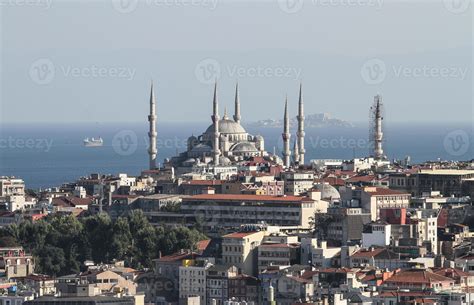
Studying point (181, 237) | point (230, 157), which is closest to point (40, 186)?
point (230, 157)

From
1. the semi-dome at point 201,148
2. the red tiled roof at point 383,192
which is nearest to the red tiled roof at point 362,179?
the red tiled roof at point 383,192

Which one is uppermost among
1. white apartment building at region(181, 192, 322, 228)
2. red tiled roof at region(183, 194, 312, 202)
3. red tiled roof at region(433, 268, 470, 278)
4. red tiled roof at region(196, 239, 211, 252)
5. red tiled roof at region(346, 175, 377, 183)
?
red tiled roof at region(346, 175, 377, 183)

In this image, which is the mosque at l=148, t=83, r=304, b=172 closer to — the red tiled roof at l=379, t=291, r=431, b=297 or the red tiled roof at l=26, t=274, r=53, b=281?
the red tiled roof at l=26, t=274, r=53, b=281

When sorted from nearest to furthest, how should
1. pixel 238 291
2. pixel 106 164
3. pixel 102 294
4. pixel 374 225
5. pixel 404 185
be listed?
pixel 102 294 → pixel 238 291 → pixel 374 225 → pixel 404 185 → pixel 106 164

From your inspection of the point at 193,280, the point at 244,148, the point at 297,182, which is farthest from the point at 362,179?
the point at 193,280

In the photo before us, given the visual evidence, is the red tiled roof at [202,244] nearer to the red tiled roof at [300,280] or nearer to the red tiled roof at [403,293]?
the red tiled roof at [300,280]

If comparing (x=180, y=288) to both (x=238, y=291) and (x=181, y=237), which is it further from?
(x=181, y=237)

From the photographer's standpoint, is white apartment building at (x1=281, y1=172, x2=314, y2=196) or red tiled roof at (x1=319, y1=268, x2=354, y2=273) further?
white apartment building at (x1=281, y1=172, x2=314, y2=196)

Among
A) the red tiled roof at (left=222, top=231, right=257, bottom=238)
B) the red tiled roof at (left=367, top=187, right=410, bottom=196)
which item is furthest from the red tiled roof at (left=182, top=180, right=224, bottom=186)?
the red tiled roof at (left=222, top=231, right=257, bottom=238)
